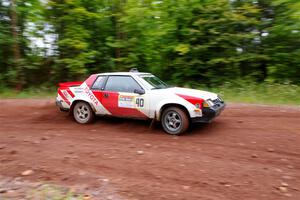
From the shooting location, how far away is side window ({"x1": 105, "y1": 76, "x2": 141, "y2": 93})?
27.5ft

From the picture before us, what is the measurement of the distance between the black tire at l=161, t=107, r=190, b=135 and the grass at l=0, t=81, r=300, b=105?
5.13 m

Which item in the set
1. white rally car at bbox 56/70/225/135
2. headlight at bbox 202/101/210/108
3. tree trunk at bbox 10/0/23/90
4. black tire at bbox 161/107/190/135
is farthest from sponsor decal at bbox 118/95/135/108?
tree trunk at bbox 10/0/23/90

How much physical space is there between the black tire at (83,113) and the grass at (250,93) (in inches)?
227

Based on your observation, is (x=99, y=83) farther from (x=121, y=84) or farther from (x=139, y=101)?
(x=139, y=101)

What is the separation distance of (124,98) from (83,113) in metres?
1.44

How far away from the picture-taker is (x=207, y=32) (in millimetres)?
16000

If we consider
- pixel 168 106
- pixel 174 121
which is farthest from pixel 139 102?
pixel 174 121

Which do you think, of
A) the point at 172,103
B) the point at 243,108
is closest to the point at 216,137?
the point at 172,103

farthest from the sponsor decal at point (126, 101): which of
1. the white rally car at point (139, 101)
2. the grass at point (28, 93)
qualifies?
the grass at point (28, 93)

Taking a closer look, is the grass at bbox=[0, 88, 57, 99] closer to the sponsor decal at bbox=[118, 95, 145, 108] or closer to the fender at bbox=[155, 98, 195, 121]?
the sponsor decal at bbox=[118, 95, 145, 108]

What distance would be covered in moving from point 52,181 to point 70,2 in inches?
521

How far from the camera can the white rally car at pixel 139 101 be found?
771 cm

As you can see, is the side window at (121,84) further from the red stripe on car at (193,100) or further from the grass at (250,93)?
the grass at (250,93)

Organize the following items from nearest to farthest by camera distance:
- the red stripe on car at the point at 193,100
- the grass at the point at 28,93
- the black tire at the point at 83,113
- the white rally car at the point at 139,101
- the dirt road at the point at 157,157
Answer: the dirt road at the point at 157,157 → the red stripe on car at the point at 193,100 → the white rally car at the point at 139,101 → the black tire at the point at 83,113 → the grass at the point at 28,93
